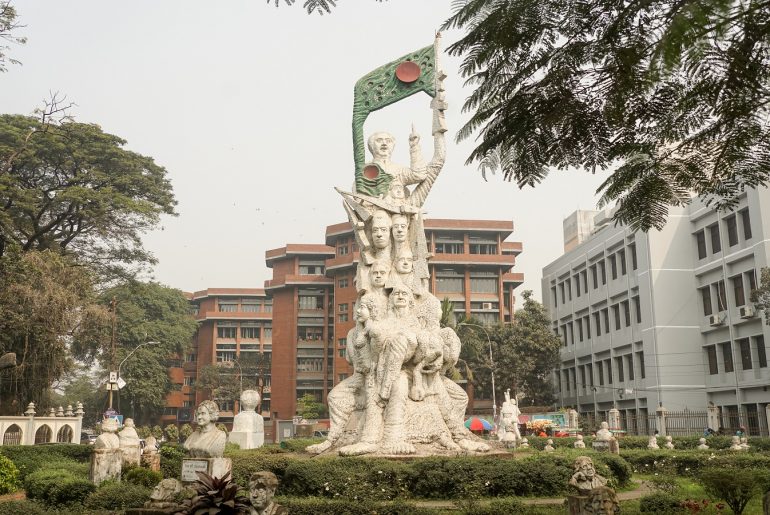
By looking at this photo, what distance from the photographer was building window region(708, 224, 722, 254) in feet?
115

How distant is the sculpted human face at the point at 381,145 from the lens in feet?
48.9

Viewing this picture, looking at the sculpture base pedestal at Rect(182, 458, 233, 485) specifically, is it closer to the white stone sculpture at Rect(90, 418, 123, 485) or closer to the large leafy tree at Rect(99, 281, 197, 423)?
the white stone sculpture at Rect(90, 418, 123, 485)

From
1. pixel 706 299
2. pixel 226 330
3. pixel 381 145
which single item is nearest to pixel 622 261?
pixel 706 299

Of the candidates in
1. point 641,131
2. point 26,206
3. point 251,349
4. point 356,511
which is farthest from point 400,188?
point 251,349

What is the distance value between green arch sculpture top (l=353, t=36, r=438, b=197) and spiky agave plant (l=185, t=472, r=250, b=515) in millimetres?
9957

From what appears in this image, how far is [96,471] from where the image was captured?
12586 millimetres

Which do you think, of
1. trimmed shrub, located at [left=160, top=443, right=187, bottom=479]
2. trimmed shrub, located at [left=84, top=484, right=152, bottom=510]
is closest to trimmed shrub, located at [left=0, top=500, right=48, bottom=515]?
trimmed shrub, located at [left=84, top=484, right=152, bottom=510]

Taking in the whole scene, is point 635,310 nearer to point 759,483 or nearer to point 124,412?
point 759,483

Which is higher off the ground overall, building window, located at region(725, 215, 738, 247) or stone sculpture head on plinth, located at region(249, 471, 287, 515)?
building window, located at region(725, 215, 738, 247)

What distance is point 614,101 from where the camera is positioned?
12.7 ft

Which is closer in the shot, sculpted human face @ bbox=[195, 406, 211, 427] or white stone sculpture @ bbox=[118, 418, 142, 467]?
sculpted human face @ bbox=[195, 406, 211, 427]

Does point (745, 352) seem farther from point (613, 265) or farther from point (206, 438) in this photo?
point (206, 438)

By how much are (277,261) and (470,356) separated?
81.8 ft

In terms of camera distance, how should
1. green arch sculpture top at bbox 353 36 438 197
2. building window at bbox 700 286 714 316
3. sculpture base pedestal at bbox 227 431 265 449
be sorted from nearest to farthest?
green arch sculpture top at bbox 353 36 438 197 < sculpture base pedestal at bbox 227 431 265 449 < building window at bbox 700 286 714 316
